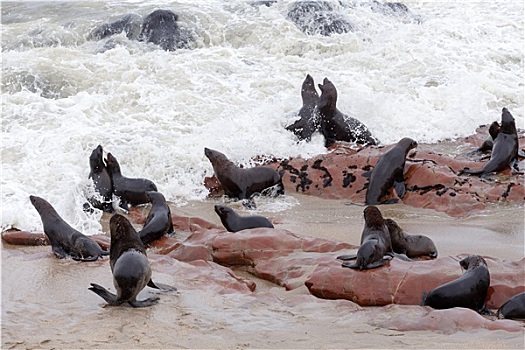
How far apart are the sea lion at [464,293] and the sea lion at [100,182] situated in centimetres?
476

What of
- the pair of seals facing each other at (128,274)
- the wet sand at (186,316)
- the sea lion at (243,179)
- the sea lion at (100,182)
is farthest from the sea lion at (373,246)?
the sea lion at (100,182)

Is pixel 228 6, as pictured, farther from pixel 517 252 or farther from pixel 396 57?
pixel 517 252

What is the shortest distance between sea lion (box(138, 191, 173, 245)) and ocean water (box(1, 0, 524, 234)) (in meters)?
0.88

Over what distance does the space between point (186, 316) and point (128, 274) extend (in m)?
0.57

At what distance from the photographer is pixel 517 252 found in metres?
7.14

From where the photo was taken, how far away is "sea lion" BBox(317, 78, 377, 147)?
456 inches

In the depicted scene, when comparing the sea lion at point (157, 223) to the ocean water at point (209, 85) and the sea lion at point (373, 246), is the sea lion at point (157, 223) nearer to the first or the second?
the ocean water at point (209, 85)

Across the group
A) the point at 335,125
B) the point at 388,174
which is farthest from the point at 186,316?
the point at 335,125

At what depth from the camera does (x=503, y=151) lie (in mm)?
10086

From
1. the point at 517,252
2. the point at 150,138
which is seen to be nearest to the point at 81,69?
the point at 150,138

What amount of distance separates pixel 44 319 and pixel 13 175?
559 centimetres

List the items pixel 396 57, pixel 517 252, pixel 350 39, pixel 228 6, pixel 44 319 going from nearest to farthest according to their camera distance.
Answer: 1. pixel 44 319
2. pixel 517 252
3. pixel 396 57
4. pixel 350 39
5. pixel 228 6

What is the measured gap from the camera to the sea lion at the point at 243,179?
9.77m

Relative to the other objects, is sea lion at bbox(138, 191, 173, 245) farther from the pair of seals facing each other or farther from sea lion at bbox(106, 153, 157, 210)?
the pair of seals facing each other
